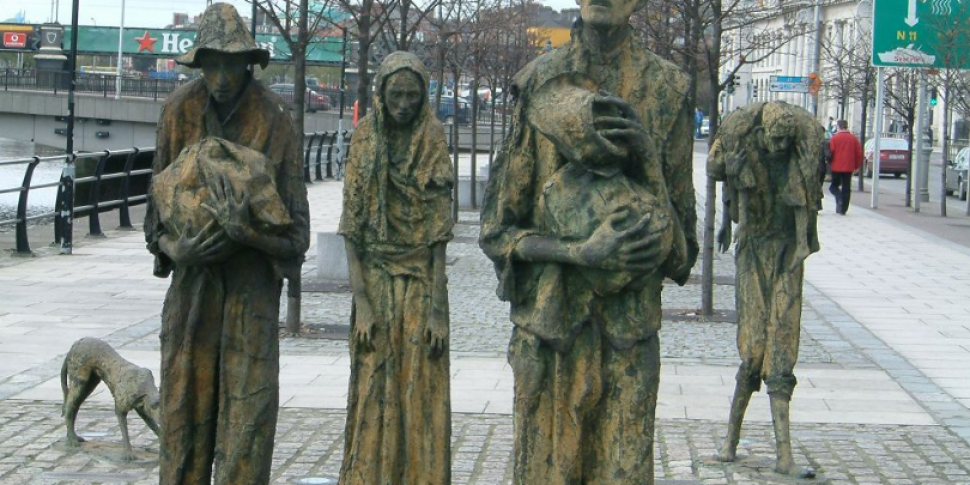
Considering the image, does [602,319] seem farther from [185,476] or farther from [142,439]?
[142,439]

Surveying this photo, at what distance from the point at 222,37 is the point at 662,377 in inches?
251

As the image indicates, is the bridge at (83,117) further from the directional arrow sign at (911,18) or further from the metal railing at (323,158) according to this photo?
the directional arrow sign at (911,18)

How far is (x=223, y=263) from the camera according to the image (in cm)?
618

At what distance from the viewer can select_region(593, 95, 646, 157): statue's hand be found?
4.98m

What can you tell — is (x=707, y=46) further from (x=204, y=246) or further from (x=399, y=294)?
(x=204, y=246)

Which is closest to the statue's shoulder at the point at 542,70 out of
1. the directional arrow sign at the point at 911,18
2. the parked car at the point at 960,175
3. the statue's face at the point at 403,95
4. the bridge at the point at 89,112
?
the statue's face at the point at 403,95

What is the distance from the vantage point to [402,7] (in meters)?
20.5

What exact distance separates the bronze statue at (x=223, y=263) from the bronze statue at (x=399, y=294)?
0.57 meters

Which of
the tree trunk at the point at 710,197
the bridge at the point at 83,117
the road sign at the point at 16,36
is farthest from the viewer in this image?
the road sign at the point at 16,36

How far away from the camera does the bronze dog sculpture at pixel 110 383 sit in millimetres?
8672

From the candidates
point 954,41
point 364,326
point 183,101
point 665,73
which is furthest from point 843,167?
point 665,73

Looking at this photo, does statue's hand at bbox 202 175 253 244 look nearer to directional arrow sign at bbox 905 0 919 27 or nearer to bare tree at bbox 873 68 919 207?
directional arrow sign at bbox 905 0 919 27

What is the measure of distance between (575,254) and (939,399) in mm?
6913

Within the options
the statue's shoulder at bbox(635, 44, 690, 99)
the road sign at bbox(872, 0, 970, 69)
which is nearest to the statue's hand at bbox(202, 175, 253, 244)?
the statue's shoulder at bbox(635, 44, 690, 99)
